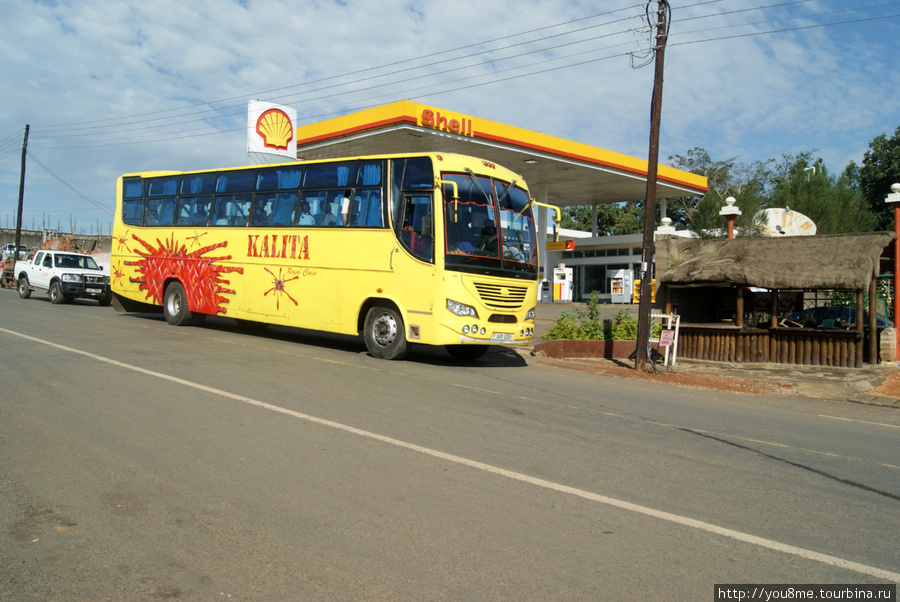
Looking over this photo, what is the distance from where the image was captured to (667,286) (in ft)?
57.8

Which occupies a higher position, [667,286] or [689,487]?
[667,286]

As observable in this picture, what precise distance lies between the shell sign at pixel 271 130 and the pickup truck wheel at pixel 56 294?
28.4ft

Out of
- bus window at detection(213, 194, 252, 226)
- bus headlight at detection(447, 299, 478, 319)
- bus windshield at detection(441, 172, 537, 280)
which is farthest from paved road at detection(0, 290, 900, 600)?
bus window at detection(213, 194, 252, 226)

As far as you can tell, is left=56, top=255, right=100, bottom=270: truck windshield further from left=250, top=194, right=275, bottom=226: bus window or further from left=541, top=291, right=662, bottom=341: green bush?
left=541, top=291, right=662, bottom=341: green bush

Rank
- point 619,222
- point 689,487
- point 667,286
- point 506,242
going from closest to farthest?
point 689,487
point 506,242
point 667,286
point 619,222

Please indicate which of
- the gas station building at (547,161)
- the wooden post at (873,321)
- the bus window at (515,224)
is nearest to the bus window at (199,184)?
the bus window at (515,224)

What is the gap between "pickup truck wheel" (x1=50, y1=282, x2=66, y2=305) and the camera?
2466 centimetres

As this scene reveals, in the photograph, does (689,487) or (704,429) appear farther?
(704,429)

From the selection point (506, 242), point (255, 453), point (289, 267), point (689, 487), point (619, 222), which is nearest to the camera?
point (689, 487)

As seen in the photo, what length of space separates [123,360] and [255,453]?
5.93 metres

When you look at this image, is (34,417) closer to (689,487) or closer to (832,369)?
(689,487)

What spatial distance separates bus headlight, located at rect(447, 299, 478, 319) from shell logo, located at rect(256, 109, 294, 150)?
630 inches

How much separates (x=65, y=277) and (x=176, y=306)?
1022 cm

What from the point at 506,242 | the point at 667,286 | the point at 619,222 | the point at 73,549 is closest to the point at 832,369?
the point at 667,286
